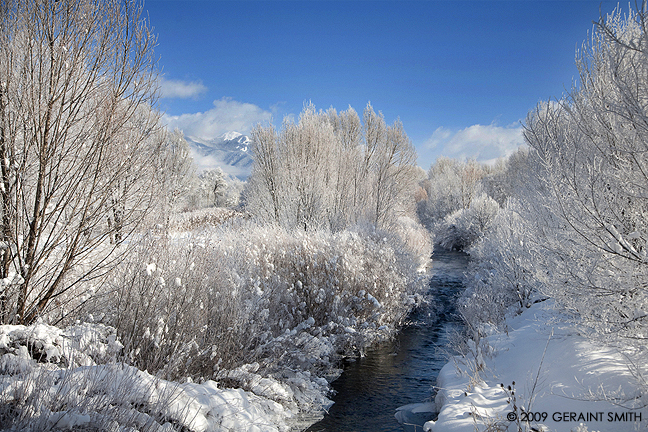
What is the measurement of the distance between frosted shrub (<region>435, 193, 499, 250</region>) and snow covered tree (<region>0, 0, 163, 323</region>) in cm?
1906

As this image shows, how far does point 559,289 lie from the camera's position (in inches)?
164

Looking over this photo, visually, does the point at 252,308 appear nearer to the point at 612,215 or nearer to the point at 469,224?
the point at 612,215

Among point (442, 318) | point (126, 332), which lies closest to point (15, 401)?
point (126, 332)

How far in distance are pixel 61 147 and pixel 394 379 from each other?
5896 millimetres

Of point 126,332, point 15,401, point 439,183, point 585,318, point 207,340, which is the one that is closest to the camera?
point 15,401

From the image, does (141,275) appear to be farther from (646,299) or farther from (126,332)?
(646,299)

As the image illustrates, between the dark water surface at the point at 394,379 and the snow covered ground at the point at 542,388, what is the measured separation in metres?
0.53

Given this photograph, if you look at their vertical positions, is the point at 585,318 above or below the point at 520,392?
above

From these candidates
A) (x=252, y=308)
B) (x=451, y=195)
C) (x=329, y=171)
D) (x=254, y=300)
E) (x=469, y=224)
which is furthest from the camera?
(x=451, y=195)

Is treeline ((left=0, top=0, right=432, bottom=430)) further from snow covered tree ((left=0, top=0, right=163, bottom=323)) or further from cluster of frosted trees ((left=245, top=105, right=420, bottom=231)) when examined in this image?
cluster of frosted trees ((left=245, top=105, right=420, bottom=231))

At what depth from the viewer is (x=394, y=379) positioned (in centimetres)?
632

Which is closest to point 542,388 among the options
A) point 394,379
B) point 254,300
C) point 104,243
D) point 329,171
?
point 394,379

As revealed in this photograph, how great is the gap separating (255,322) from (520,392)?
3.83m

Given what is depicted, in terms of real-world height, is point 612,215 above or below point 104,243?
above
